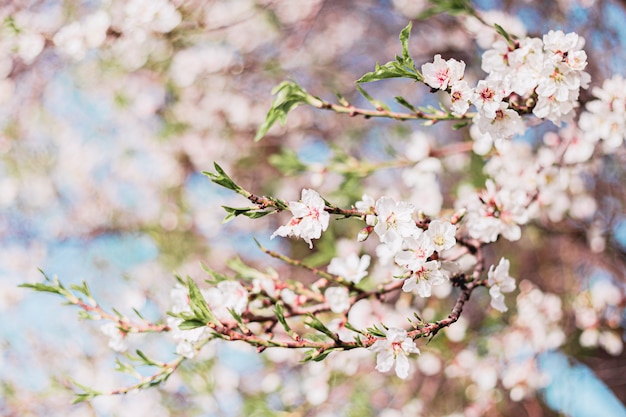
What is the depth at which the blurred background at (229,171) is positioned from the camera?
205 centimetres

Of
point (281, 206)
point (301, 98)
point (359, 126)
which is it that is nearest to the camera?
point (281, 206)

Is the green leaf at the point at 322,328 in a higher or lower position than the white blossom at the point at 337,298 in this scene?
higher

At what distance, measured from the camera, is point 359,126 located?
3.41 metres

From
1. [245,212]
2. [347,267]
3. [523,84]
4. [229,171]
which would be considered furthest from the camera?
[229,171]

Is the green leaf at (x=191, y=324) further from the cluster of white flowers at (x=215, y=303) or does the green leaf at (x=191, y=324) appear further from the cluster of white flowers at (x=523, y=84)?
the cluster of white flowers at (x=523, y=84)

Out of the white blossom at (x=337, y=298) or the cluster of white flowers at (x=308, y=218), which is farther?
the white blossom at (x=337, y=298)

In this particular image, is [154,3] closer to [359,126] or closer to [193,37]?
[193,37]

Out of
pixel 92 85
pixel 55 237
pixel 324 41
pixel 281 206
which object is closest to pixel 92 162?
pixel 55 237

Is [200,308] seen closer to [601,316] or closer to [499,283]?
[499,283]

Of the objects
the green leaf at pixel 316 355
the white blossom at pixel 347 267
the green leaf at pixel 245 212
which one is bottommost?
the white blossom at pixel 347 267

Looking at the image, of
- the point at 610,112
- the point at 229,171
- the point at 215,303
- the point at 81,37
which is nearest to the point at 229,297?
the point at 215,303

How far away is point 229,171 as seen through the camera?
12.3ft

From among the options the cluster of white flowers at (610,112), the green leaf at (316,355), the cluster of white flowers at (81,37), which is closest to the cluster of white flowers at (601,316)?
the cluster of white flowers at (610,112)

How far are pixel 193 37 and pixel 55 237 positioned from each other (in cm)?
198
